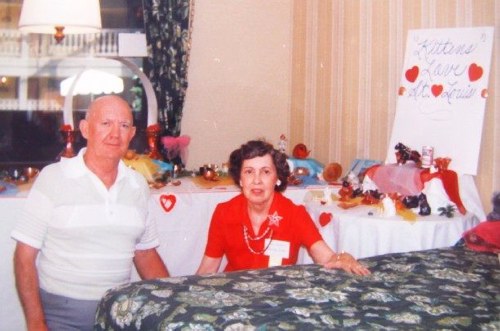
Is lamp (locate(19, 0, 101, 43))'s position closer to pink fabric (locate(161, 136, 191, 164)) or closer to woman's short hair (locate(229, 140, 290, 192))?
woman's short hair (locate(229, 140, 290, 192))

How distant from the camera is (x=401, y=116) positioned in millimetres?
3568

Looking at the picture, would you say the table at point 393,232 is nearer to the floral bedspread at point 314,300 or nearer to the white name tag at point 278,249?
the white name tag at point 278,249

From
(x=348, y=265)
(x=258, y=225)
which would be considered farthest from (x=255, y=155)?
(x=348, y=265)

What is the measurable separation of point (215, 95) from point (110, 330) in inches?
121

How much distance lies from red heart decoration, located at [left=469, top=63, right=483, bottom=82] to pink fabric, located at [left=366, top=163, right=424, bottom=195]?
49cm

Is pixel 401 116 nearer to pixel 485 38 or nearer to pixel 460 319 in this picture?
pixel 485 38

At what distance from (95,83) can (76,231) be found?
2509 mm

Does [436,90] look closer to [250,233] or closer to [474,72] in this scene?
[474,72]

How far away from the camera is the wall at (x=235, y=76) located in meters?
4.67

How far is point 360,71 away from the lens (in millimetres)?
4184

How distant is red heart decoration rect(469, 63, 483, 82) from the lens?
3211 mm

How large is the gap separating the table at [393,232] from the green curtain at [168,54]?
1.67 meters

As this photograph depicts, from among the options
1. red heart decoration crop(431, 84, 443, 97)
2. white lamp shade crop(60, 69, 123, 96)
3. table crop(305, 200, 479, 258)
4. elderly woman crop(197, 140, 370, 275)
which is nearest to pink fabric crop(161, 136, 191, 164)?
white lamp shade crop(60, 69, 123, 96)

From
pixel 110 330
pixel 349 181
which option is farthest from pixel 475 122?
pixel 110 330
